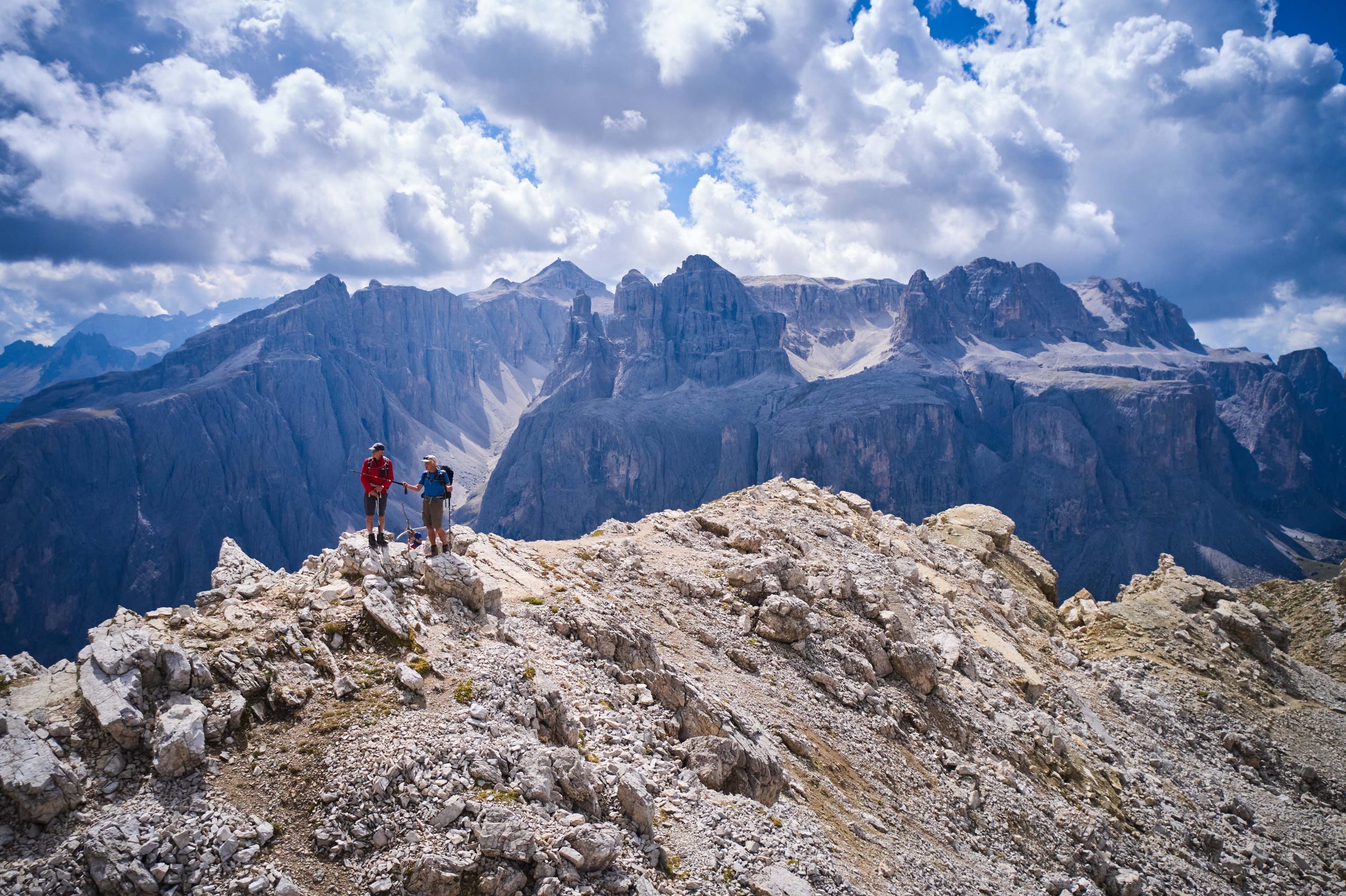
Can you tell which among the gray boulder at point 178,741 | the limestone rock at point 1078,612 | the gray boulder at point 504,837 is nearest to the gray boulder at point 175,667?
the gray boulder at point 178,741

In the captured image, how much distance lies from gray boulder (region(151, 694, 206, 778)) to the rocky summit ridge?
0.12 feet

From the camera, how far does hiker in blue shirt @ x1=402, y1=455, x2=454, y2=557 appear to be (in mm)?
15430

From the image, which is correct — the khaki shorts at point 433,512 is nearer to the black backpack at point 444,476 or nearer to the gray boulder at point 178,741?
the black backpack at point 444,476

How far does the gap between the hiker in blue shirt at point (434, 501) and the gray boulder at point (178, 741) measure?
20.5ft

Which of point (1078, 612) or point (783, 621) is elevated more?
point (783, 621)

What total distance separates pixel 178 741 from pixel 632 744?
22.1 feet

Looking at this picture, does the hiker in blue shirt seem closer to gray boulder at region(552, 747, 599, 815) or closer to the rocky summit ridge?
the rocky summit ridge

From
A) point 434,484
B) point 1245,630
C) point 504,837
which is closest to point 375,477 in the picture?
point 434,484

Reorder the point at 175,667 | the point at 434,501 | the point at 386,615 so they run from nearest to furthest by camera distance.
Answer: the point at 175,667 < the point at 386,615 < the point at 434,501

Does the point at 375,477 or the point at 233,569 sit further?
the point at 375,477

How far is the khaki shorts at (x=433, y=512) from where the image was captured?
15.3 meters

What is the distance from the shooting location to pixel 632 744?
1185cm

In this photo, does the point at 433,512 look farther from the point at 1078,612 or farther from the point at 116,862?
the point at 1078,612

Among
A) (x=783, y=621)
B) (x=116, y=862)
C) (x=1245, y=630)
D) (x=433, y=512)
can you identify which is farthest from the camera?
(x=1245, y=630)
